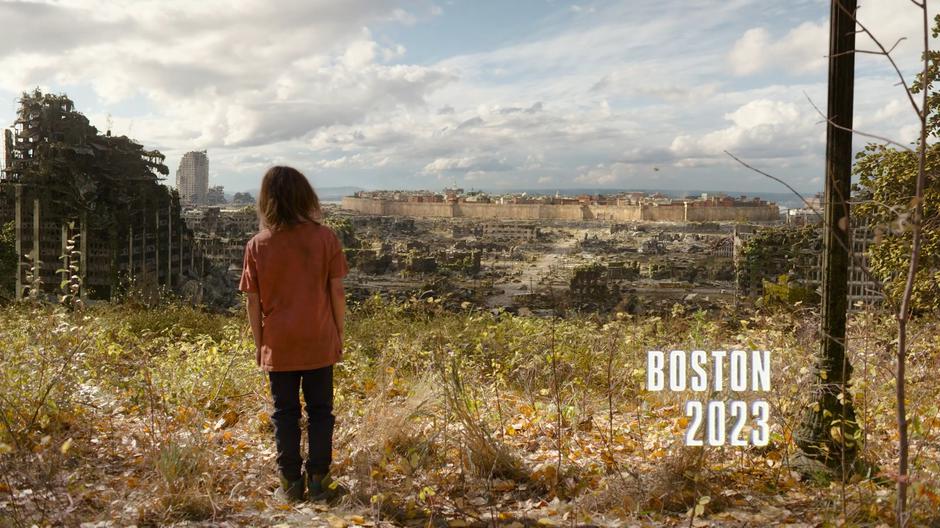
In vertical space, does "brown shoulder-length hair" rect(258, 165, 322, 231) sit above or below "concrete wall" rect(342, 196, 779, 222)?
below

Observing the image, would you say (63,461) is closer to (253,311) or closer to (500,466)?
(253,311)

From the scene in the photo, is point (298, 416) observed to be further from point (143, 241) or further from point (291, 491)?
point (143, 241)

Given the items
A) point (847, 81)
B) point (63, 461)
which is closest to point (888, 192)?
point (847, 81)

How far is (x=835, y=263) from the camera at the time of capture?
9.68 feet

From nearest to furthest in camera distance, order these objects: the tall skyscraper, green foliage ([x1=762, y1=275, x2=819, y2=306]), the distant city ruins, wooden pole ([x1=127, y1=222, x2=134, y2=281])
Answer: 1. green foliage ([x1=762, y1=275, x2=819, y2=306])
2. wooden pole ([x1=127, y1=222, x2=134, y2=281])
3. the distant city ruins
4. the tall skyscraper

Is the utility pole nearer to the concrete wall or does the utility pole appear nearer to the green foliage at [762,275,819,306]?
the green foliage at [762,275,819,306]

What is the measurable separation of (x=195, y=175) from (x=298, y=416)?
83.7 feet

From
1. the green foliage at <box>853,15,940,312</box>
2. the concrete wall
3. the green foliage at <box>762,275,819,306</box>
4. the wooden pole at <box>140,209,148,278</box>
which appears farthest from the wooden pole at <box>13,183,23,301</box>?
the green foliage at <box>853,15,940,312</box>

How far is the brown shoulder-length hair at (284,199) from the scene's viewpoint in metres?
2.76

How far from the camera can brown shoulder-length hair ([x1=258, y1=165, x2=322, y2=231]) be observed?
9.04 feet

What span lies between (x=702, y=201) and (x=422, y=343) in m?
18.1

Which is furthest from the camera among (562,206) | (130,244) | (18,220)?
(562,206)

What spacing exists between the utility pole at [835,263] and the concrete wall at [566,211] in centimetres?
1591

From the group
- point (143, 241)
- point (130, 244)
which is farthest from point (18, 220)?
point (143, 241)
